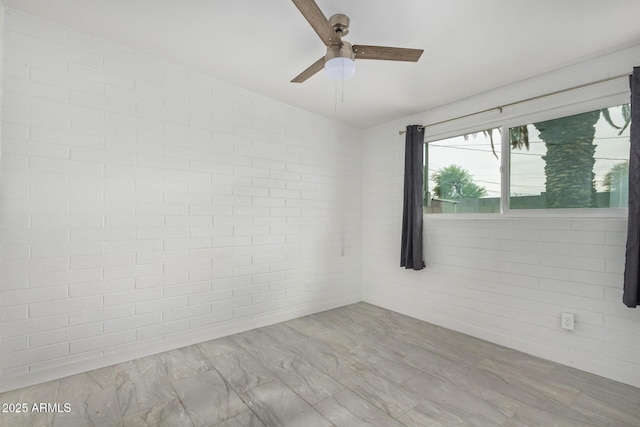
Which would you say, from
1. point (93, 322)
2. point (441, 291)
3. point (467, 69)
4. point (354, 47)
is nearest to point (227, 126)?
point (354, 47)

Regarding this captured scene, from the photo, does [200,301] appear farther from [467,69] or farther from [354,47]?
[467,69]

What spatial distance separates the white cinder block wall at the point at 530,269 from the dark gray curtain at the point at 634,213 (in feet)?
0.51

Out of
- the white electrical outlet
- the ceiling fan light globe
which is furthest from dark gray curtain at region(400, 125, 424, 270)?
the ceiling fan light globe

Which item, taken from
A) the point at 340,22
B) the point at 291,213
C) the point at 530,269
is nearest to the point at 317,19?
the point at 340,22

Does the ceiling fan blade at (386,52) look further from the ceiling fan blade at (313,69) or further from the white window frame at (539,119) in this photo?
the white window frame at (539,119)

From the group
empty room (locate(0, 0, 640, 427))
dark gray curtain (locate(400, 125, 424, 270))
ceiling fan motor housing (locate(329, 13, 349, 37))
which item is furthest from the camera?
dark gray curtain (locate(400, 125, 424, 270))

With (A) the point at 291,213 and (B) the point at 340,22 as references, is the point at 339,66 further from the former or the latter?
(A) the point at 291,213

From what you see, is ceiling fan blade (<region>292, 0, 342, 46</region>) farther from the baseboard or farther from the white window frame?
the baseboard

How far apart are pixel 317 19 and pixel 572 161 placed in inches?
97.8

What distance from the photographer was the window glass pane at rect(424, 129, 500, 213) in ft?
10.0

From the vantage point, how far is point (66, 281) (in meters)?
2.17

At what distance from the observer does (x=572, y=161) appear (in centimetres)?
255

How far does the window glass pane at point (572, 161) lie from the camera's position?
2328 millimetres

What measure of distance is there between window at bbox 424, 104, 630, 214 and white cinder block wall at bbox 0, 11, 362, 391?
1.73 meters
